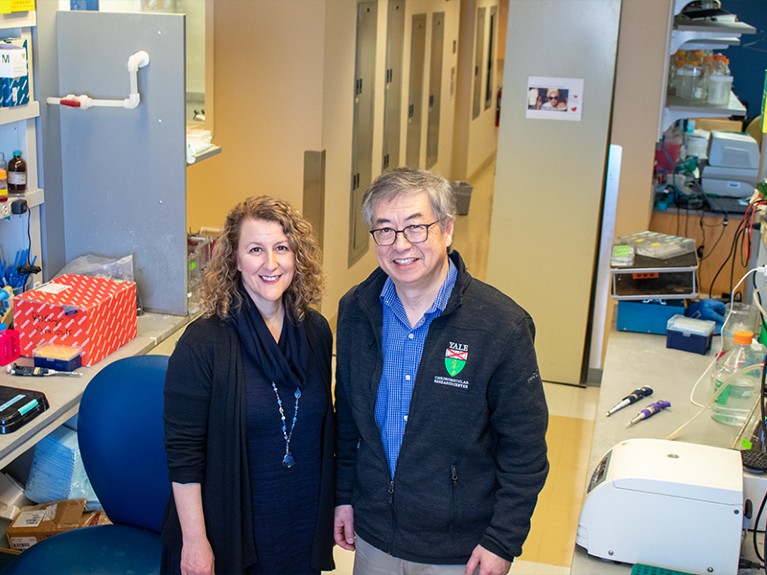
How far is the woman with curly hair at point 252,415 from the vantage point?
219 cm

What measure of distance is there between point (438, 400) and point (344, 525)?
48 cm

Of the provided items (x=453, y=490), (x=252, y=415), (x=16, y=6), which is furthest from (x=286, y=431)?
(x=16, y=6)

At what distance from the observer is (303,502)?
2.31m

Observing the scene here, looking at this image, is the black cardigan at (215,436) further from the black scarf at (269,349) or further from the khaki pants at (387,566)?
the khaki pants at (387,566)

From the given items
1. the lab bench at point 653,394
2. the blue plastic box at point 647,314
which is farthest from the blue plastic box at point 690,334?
the blue plastic box at point 647,314

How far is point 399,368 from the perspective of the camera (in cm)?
212

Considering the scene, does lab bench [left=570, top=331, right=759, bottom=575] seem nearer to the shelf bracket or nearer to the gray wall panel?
the gray wall panel

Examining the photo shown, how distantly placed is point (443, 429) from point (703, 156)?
5066mm

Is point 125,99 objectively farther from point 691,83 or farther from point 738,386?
point 691,83

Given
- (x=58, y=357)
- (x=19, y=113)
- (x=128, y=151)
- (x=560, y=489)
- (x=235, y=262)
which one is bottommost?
(x=560, y=489)

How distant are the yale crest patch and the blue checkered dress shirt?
0.25 ft

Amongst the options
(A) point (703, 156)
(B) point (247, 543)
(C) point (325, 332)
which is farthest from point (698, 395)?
(A) point (703, 156)

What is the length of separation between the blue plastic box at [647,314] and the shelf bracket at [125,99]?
2034 mm

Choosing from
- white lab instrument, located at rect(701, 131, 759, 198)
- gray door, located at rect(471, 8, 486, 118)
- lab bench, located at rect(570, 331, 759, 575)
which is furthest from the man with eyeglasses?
gray door, located at rect(471, 8, 486, 118)
